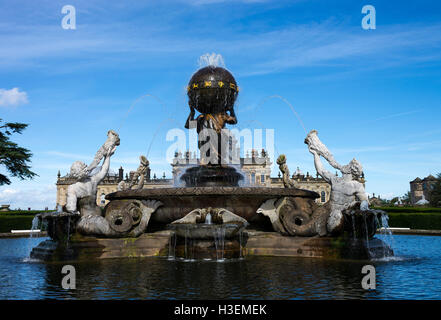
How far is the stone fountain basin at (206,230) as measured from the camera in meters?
8.56

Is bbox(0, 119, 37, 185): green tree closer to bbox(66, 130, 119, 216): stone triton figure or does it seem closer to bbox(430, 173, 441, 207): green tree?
bbox(66, 130, 119, 216): stone triton figure

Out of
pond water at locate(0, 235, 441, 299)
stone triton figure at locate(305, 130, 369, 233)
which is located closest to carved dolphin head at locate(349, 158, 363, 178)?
stone triton figure at locate(305, 130, 369, 233)

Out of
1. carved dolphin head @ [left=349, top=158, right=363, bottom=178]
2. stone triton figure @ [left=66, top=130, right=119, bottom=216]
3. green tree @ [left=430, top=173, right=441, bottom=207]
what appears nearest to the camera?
carved dolphin head @ [left=349, top=158, right=363, bottom=178]

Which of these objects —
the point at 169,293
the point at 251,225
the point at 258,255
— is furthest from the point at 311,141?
the point at 169,293

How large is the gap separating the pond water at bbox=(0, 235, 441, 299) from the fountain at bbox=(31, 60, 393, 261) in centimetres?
59

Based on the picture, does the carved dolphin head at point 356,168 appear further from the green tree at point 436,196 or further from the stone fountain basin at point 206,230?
the green tree at point 436,196

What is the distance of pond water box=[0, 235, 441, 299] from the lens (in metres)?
5.21

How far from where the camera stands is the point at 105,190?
80438 mm

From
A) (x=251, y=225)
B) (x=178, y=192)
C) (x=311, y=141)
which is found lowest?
(x=251, y=225)

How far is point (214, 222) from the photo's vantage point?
9000mm

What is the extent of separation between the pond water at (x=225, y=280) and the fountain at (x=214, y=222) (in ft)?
1.94

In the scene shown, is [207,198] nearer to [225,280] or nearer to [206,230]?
[206,230]

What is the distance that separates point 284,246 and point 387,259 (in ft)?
7.05
